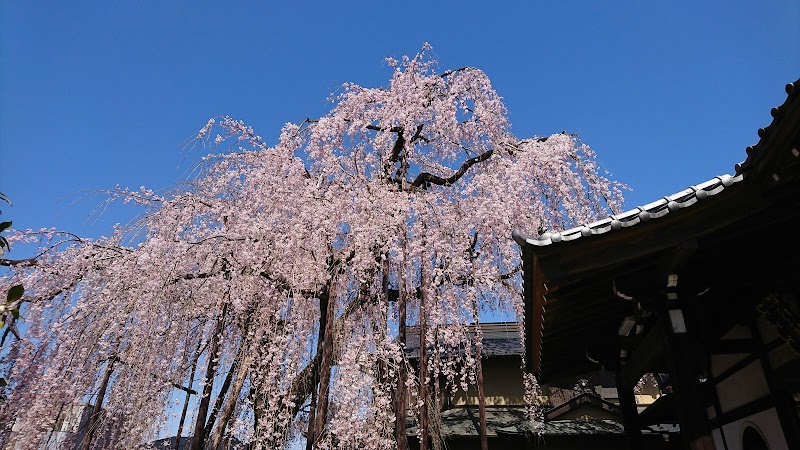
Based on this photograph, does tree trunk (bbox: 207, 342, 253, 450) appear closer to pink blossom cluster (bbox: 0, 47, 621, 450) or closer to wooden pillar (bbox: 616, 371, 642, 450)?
pink blossom cluster (bbox: 0, 47, 621, 450)

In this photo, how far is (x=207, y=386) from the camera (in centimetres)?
750

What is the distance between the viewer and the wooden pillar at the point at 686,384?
108 inches

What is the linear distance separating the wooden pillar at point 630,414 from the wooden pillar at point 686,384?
172cm

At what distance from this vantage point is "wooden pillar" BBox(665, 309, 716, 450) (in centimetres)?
273

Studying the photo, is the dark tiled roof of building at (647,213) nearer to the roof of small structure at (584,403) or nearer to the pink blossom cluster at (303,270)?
the pink blossom cluster at (303,270)

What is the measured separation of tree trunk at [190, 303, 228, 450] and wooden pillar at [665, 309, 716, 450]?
6.57 metres

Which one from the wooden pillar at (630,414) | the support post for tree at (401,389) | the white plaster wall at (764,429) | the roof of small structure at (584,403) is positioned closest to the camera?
the white plaster wall at (764,429)

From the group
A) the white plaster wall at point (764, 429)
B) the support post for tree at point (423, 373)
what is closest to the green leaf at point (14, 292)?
the white plaster wall at point (764, 429)

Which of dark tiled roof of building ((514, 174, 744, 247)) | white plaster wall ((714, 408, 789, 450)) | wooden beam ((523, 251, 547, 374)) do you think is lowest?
white plaster wall ((714, 408, 789, 450))

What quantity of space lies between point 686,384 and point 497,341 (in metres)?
13.8

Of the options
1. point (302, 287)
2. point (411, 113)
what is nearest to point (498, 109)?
point (411, 113)

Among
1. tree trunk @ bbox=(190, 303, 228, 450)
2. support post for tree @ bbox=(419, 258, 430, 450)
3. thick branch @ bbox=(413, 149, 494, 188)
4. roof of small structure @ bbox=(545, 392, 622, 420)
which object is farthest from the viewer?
roof of small structure @ bbox=(545, 392, 622, 420)

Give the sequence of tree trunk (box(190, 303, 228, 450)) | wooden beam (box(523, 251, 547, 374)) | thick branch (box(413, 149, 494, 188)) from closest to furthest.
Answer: wooden beam (box(523, 251, 547, 374)), tree trunk (box(190, 303, 228, 450)), thick branch (box(413, 149, 494, 188))

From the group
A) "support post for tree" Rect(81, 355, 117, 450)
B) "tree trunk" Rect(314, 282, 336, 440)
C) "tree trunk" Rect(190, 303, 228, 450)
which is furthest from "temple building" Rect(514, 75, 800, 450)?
"support post for tree" Rect(81, 355, 117, 450)
